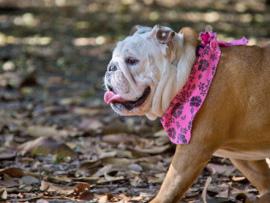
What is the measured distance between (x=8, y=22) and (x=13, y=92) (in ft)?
19.1

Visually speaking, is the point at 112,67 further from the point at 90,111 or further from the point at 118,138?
the point at 90,111

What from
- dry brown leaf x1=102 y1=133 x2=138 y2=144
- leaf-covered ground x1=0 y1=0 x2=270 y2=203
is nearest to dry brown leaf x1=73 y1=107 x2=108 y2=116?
leaf-covered ground x1=0 y1=0 x2=270 y2=203

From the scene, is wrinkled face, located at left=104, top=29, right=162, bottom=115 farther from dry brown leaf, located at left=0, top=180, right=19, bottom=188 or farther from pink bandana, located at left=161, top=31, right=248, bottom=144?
dry brown leaf, located at left=0, top=180, right=19, bottom=188

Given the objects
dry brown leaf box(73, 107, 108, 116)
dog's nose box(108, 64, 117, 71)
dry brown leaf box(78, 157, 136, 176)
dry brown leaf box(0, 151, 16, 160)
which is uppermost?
dog's nose box(108, 64, 117, 71)

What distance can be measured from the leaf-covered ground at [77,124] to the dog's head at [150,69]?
688mm

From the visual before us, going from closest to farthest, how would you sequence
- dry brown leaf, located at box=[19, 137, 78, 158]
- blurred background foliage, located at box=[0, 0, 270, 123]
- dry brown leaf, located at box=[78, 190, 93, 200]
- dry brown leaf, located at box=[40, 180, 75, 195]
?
1. dry brown leaf, located at box=[78, 190, 93, 200]
2. dry brown leaf, located at box=[40, 180, 75, 195]
3. dry brown leaf, located at box=[19, 137, 78, 158]
4. blurred background foliage, located at box=[0, 0, 270, 123]

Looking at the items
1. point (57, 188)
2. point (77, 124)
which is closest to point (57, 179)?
point (57, 188)

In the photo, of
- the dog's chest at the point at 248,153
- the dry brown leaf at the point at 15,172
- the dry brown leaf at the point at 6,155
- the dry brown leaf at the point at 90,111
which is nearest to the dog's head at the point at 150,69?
the dog's chest at the point at 248,153

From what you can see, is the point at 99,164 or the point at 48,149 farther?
the point at 48,149

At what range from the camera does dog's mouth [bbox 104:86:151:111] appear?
11.8 feet

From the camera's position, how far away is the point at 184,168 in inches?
133

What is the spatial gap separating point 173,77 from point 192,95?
18 centimetres

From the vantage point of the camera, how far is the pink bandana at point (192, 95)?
3.42m

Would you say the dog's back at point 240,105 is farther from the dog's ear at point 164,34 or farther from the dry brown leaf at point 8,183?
the dry brown leaf at point 8,183
